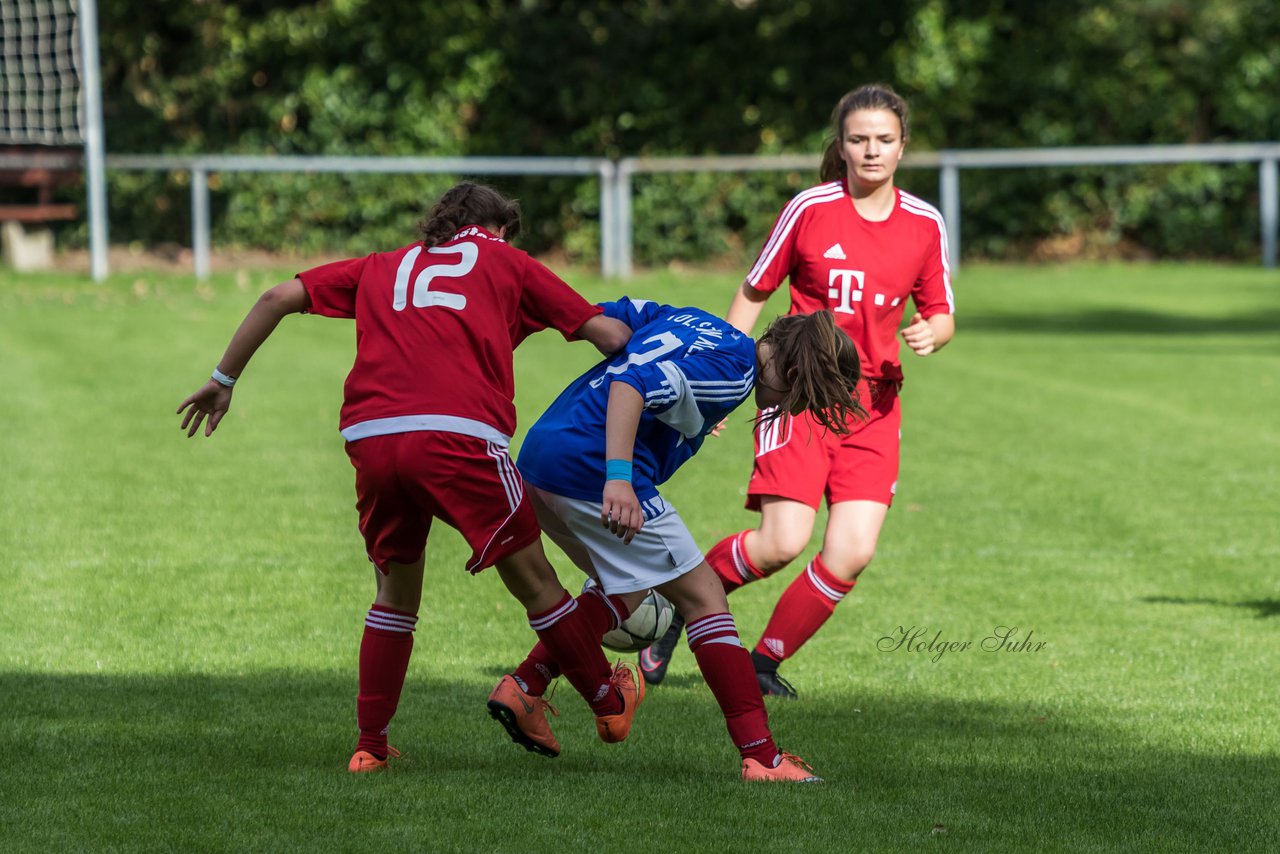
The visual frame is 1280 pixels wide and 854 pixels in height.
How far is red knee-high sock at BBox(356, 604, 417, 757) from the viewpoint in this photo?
4832 mm

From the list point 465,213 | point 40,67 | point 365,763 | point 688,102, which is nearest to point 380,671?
point 365,763

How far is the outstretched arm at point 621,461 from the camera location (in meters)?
4.35

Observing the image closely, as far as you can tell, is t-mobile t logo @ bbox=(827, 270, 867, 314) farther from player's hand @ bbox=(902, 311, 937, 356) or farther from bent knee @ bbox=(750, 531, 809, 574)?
bent knee @ bbox=(750, 531, 809, 574)

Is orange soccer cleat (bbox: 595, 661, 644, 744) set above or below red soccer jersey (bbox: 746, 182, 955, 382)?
below

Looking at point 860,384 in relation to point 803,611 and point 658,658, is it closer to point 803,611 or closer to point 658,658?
point 803,611

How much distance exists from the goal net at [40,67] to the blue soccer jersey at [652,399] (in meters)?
17.6

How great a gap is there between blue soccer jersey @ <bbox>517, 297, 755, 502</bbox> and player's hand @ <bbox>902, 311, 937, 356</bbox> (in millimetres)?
1272

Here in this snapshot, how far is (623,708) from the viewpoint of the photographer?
4906 mm

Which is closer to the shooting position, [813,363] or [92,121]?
[813,363]

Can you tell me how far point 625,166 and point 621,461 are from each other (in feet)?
58.0

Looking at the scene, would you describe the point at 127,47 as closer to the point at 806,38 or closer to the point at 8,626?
the point at 806,38

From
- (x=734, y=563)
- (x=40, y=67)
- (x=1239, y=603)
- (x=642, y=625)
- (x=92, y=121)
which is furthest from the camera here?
(x=40, y=67)

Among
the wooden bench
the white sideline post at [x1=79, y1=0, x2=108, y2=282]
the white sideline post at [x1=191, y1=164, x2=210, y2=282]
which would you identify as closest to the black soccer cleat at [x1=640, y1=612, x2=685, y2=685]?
the white sideline post at [x1=79, y1=0, x2=108, y2=282]

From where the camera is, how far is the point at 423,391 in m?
4.51
